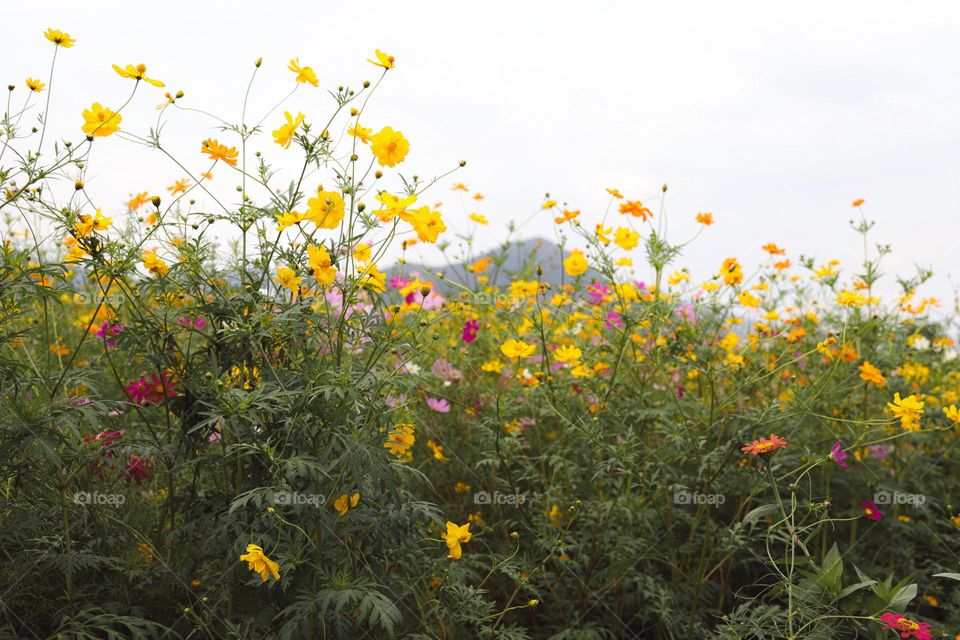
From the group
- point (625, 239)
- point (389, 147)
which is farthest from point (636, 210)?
point (389, 147)

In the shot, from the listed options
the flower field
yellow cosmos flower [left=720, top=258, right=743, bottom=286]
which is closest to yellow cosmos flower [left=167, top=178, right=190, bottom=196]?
the flower field

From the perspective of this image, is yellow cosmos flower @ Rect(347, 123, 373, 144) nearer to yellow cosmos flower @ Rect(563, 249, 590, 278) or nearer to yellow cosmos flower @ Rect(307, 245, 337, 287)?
yellow cosmos flower @ Rect(307, 245, 337, 287)

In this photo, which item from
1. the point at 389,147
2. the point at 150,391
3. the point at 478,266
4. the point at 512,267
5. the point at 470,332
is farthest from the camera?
the point at 512,267

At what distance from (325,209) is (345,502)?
0.71 meters

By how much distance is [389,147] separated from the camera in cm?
205

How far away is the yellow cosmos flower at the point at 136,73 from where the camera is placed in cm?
211

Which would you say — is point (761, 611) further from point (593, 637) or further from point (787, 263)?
point (787, 263)

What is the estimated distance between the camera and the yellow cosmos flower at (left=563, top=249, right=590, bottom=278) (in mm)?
2930

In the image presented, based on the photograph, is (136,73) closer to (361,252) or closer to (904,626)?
(361,252)

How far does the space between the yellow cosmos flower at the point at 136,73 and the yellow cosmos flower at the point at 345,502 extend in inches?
46.9

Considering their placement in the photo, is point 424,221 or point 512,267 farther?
point 512,267

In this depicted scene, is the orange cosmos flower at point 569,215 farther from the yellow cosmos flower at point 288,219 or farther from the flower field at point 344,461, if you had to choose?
the yellow cosmos flower at point 288,219

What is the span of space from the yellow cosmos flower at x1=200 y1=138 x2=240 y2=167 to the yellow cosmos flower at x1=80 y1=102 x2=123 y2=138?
24 centimetres

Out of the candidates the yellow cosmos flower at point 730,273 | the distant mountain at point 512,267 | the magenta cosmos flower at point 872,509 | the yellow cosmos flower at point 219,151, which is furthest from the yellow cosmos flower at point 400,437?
the magenta cosmos flower at point 872,509
